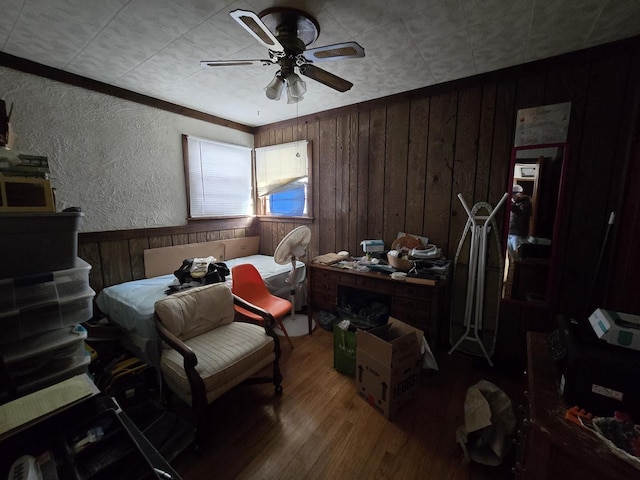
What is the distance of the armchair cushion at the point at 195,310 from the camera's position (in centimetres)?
177

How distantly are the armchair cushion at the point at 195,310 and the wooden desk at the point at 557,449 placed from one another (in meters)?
1.90

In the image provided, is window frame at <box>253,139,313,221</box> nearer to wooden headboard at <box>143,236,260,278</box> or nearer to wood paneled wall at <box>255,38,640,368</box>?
wood paneled wall at <box>255,38,640,368</box>

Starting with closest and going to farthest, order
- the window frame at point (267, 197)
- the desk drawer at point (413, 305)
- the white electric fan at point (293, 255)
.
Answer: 1. the desk drawer at point (413, 305)
2. the white electric fan at point (293, 255)
3. the window frame at point (267, 197)

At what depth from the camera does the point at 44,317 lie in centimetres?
149

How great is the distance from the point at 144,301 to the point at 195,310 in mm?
551

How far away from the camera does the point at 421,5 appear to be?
146 centimetres

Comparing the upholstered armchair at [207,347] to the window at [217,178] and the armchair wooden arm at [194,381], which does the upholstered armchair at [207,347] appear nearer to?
the armchair wooden arm at [194,381]

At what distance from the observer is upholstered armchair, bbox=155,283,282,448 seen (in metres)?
1.51

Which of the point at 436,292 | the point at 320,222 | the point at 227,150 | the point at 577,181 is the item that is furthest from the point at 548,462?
the point at 227,150

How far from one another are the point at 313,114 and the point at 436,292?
2.52 m

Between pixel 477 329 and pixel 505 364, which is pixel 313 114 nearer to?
pixel 477 329

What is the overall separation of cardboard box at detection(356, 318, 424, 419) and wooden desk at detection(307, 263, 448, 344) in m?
0.26

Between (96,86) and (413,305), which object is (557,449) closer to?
(413,305)

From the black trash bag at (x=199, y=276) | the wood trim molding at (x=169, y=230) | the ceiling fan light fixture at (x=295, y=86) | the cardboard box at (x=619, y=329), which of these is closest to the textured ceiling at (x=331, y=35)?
the ceiling fan light fixture at (x=295, y=86)
